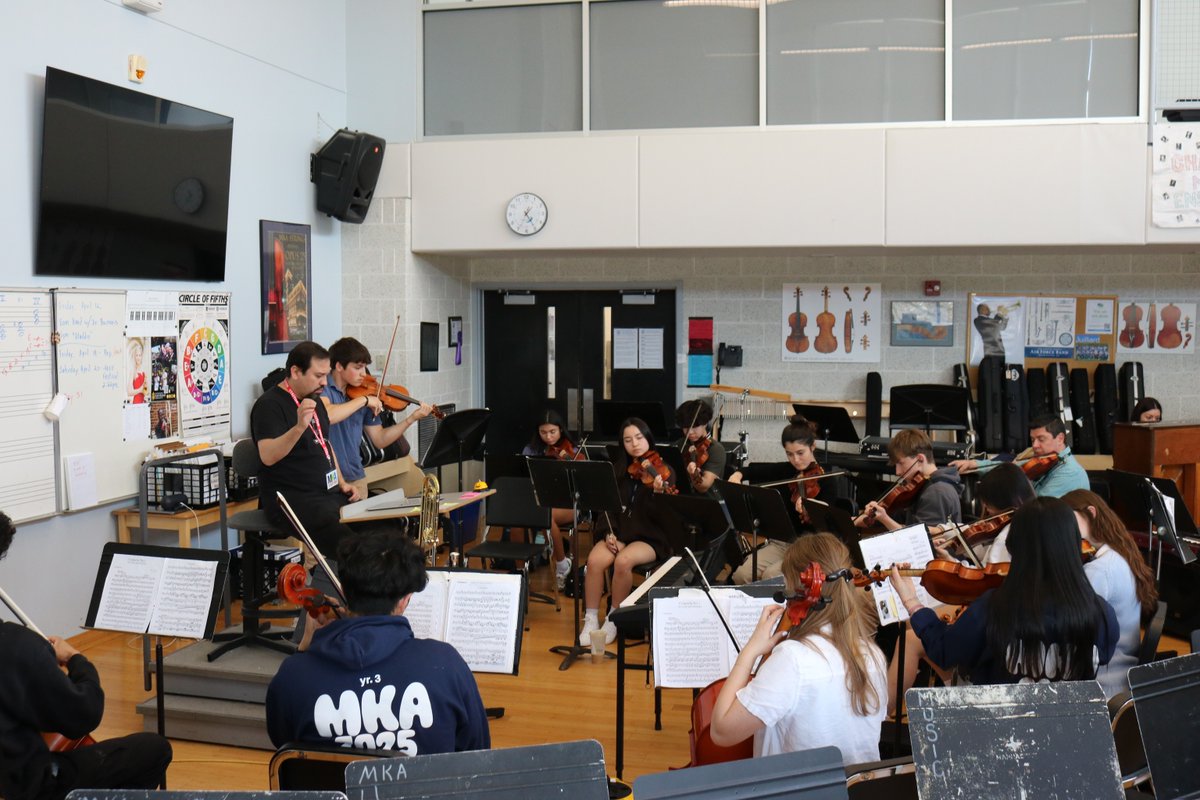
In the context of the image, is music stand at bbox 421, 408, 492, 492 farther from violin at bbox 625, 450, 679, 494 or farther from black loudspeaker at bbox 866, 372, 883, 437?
black loudspeaker at bbox 866, 372, 883, 437

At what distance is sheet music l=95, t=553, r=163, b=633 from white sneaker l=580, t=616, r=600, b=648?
267cm

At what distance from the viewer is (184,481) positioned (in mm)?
6391

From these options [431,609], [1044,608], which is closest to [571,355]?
[431,609]

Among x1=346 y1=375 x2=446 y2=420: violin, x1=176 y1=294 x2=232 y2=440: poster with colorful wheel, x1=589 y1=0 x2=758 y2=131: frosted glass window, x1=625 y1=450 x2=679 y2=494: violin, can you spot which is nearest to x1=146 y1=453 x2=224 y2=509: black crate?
x1=176 y1=294 x2=232 y2=440: poster with colorful wheel

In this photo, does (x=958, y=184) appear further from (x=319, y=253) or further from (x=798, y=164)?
(x=319, y=253)

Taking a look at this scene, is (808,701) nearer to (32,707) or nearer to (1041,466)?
(32,707)

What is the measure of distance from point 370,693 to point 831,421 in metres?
5.73

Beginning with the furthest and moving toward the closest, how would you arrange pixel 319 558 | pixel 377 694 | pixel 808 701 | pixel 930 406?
pixel 930 406
pixel 319 558
pixel 808 701
pixel 377 694

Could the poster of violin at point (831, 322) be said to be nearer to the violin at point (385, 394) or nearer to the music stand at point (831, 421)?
the music stand at point (831, 421)

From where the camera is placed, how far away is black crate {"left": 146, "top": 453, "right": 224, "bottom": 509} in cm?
639

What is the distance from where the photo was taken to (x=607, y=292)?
9562 mm

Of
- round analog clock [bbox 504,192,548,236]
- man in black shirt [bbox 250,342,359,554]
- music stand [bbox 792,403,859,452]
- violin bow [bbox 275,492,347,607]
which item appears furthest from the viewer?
round analog clock [bbox 504,192,548,236]

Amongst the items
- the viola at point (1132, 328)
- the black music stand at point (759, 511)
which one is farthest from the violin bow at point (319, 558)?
the viola at point (1132, 328)

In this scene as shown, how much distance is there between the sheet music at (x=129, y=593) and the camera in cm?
393
